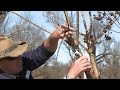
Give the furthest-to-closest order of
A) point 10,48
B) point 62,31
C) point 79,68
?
point 10,48, point 62,31, point 79,68

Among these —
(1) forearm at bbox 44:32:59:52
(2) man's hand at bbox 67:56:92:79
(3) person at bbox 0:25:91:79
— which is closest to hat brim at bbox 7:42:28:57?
(3) person at bbox 0:25:91:79

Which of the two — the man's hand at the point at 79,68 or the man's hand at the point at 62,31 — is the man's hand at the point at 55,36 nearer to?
the man's hand at the point at 62,31

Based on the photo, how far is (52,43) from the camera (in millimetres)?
1547

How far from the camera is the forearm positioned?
4.94ft

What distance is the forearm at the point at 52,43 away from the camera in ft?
4.94

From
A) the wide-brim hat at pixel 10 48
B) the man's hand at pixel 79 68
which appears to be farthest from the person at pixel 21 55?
the man's hand at pixel 79 68

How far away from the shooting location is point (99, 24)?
7.95 feet

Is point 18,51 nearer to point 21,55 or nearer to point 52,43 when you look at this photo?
point 21,55

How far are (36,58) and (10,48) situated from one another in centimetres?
18

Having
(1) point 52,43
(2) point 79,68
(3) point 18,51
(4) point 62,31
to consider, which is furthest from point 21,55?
(2) point 79,68

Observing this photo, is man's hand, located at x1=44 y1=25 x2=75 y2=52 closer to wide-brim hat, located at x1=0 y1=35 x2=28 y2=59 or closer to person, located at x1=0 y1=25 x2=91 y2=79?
person, located at x1=0 y1=25 x2=91 y2=79

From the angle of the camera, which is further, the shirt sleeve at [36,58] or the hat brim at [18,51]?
the shirt sleeve at [36,58]
